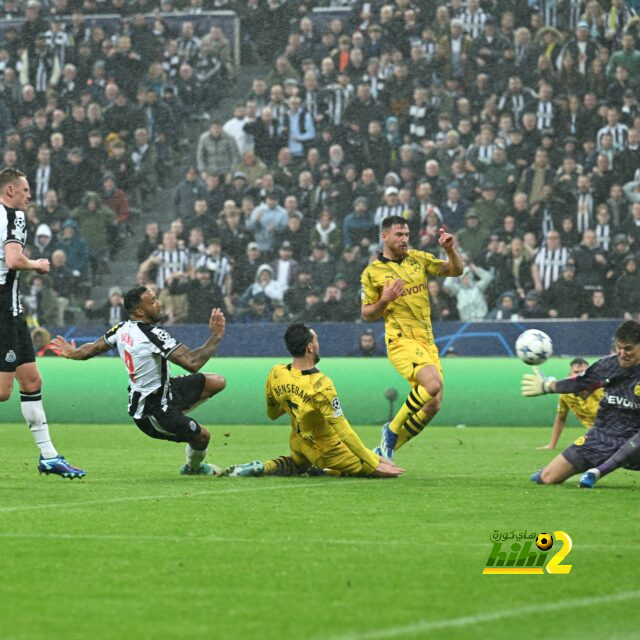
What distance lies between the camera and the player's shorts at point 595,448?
30.5 feet

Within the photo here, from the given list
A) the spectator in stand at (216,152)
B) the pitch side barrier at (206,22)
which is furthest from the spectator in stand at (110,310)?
the pitch side barrier at (206,22)

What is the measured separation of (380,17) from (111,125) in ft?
17.9

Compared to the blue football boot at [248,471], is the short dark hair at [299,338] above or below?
above

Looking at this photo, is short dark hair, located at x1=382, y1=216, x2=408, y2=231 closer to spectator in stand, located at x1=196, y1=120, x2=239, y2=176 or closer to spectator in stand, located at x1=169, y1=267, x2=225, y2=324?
spectator in stand, located at x1=169, y1=267, x2=225, y2=324

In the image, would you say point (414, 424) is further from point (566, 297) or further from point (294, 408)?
point (566, 297)

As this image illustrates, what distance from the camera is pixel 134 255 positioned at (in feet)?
80.3

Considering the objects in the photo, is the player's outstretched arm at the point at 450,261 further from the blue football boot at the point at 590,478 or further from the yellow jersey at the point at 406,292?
the blue football boot at the point at 590,478

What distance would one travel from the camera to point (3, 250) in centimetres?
950

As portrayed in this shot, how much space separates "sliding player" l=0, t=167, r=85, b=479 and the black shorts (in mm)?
705

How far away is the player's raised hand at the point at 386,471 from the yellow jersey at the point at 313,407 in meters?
0.07

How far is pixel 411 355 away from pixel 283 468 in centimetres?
151

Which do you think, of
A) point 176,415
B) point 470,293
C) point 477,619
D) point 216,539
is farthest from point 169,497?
point 470,293

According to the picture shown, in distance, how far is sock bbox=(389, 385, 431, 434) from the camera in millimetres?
10852

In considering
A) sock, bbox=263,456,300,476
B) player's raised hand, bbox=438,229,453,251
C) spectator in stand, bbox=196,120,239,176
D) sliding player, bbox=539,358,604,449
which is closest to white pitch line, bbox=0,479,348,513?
sock, bbox=263,456,300,476
